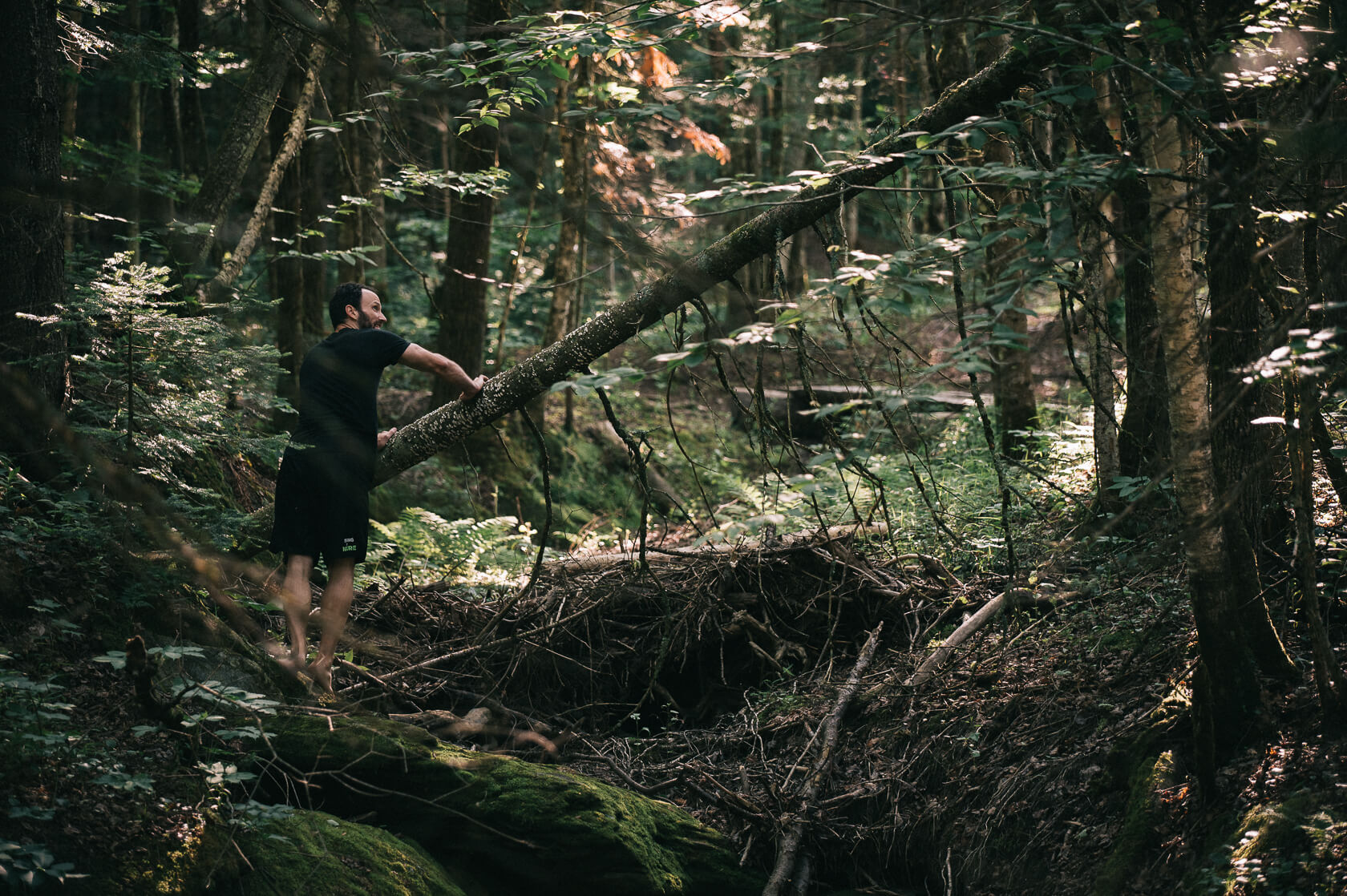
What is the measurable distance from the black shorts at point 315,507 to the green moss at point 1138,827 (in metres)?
4.21

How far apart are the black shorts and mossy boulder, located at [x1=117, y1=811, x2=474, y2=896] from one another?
69.0 inches

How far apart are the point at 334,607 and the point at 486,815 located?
163 centimetres

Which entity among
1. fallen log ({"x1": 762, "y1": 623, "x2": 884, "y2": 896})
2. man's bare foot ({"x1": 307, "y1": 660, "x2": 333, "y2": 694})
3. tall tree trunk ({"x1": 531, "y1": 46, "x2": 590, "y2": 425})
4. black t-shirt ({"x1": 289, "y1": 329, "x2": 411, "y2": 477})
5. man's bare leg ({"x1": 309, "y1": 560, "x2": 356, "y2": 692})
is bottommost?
fallen log ({"x1": 762, "y1": 623, "x2": 884, "y2": 896})

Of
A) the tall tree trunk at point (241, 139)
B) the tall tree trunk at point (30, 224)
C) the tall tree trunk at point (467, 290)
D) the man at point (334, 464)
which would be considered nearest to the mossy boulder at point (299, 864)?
the man at point (334, 464)

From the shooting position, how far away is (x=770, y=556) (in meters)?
6.62

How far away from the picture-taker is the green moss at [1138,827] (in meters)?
3.61

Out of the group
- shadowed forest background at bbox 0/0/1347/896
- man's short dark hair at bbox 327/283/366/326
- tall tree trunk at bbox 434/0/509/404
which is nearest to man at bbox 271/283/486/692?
man's short dark hair at bbox 327/283/366/326

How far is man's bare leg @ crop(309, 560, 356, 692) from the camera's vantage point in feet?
16.4

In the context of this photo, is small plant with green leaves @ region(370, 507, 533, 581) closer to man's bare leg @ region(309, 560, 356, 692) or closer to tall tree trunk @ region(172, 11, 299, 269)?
man's bare leg @ region(309, 560, 356, 692)

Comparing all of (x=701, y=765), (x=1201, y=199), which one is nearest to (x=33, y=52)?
(x=701, y=765)

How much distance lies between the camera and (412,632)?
21.6 feet

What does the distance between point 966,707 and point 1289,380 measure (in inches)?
95.3

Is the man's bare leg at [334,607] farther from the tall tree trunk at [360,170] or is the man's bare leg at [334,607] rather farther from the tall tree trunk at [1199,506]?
the tall tree trunk at [1199,506]

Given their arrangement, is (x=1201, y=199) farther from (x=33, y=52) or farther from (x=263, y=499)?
(x=263, y=499)
